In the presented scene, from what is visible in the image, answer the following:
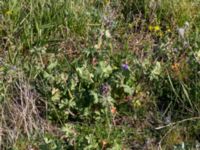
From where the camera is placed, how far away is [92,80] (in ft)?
11.0

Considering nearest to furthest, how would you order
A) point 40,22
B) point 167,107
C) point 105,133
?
point 105,133, point 167,107, point 40,22

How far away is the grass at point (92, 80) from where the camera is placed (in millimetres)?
3281

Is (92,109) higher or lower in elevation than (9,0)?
lower

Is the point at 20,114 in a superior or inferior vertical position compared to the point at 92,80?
inferior

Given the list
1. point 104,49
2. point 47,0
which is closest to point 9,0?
point 47,0

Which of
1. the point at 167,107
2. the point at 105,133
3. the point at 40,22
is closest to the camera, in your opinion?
the point at 105,133

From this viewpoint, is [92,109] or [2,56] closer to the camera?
[92,109]

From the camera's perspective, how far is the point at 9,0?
3.83 metres

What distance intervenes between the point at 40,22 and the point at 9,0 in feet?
0.89

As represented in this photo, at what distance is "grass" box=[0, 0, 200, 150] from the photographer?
10.8 ft

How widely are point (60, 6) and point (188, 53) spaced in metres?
0.93

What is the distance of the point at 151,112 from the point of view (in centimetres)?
349

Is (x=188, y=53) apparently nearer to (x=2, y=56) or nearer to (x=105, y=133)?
(x=105, y=133)

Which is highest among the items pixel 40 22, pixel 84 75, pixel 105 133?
pixel 40 22
